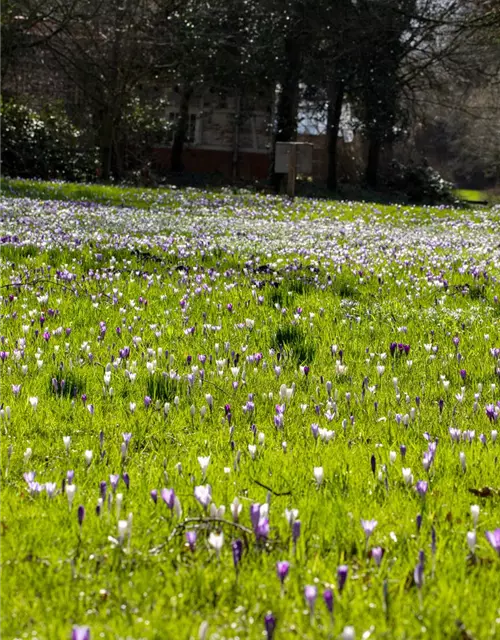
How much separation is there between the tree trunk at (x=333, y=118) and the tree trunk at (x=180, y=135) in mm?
7715

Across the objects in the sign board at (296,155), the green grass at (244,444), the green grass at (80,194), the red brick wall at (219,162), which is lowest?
the green grass at (244,444)

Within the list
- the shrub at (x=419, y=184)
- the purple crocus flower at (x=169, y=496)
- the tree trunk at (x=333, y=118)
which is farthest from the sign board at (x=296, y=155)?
the purple crocus flower at (x=169, y=496)

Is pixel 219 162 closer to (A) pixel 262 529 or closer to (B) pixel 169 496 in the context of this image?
(B) pixel 169 496

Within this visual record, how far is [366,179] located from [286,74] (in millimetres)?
9714

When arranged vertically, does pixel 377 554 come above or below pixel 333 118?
below

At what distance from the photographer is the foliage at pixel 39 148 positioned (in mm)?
31344

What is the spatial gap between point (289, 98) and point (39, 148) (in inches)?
480

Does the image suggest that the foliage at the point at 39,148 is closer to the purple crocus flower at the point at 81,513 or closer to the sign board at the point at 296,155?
the sign board at the point at 296,155

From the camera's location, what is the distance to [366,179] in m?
44.4

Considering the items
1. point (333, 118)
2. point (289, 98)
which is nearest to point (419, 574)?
point (289, 98)

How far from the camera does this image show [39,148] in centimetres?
3191

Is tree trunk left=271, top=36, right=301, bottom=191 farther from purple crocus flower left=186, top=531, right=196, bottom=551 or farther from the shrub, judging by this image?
purple crocus flower left=186, top=531, right=196, bottom=551

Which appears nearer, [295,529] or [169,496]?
[295,529]

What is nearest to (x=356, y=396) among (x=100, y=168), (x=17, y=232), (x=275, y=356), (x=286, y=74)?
(x=275, y=356)
